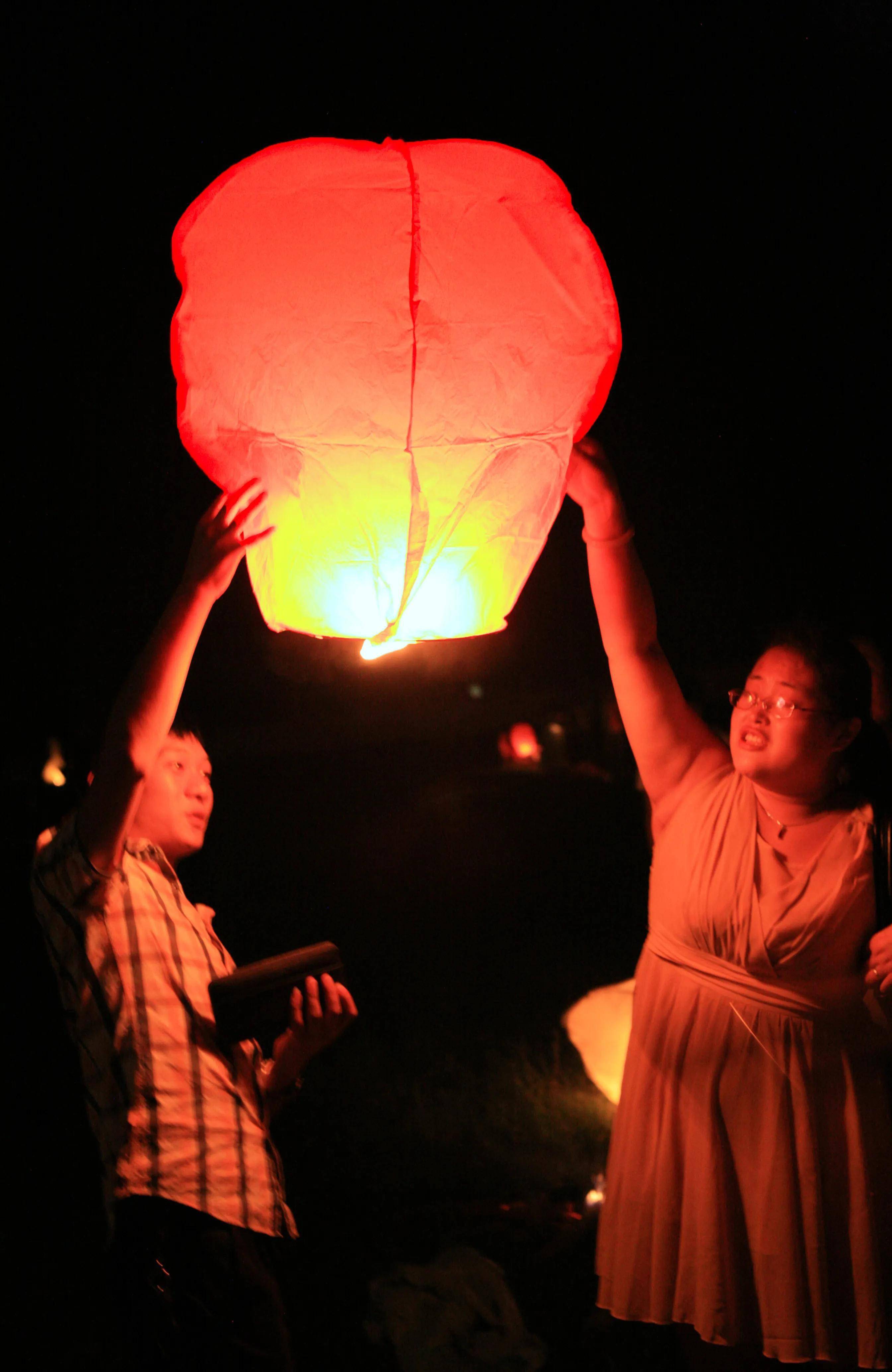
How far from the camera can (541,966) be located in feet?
6.18

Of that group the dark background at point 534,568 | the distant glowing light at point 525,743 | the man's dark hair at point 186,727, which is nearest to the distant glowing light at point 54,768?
the dark background at point 534,568

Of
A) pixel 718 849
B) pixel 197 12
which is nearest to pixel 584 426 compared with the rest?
pixel 718 849

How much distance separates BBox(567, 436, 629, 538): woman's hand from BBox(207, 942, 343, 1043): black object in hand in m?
0.77

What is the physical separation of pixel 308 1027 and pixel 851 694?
944mm

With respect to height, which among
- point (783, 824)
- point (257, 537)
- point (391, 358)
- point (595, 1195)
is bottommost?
point (595, 1195)

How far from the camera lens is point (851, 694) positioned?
133 centimetres

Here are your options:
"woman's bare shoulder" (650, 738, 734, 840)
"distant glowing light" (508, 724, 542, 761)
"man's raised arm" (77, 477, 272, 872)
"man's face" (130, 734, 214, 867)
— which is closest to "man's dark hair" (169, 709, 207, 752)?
"man's face" (130, 734, 214, 867)

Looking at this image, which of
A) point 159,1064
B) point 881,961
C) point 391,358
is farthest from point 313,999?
point 391,358

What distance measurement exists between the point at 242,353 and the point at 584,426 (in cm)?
45

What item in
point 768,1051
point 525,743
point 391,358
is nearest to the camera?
point 391,358

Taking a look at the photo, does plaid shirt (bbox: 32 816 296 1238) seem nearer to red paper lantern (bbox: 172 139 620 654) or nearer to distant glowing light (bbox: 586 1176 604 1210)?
red paper lantern (bbox: 172 139 620 654)

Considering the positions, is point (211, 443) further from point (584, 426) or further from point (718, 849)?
point (718, 849)

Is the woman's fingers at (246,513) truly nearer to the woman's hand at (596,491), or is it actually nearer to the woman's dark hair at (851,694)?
the woman's hand at (596,491)

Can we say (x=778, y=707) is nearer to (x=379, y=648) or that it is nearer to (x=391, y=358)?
(x=379, y=648)
